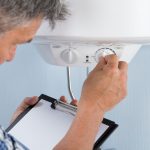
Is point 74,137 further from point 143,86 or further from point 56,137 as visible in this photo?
point 143,86

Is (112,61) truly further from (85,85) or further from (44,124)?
(44,124)

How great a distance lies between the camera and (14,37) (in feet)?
1.85

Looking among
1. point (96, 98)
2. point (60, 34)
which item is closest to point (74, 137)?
point (96, 98)

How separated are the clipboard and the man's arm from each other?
148mm

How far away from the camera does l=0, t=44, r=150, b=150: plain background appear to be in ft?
3.64

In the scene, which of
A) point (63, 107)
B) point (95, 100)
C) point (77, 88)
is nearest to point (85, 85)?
point (95, 100)

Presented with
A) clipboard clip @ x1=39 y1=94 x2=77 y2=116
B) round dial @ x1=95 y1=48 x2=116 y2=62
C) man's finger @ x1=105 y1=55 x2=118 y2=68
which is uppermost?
round dial @ x1=95 y1=48 x2=116 y2=62

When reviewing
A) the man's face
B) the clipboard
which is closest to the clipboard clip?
the clipboard

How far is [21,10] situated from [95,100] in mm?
219

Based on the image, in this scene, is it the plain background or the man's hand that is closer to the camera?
the man's hand

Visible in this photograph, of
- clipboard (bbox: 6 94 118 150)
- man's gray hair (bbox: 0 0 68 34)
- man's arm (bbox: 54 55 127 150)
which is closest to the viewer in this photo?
man's gray hair (bbox: 0 0 68 34)

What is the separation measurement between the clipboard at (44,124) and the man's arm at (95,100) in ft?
0.49

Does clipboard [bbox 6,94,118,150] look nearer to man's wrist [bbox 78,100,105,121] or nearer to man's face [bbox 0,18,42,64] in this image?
man's wrist [bbox 78,100,105,121]

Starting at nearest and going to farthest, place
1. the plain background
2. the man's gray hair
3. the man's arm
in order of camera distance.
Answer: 1. the man's gray hair
2. the man's arm
3. the plain background
